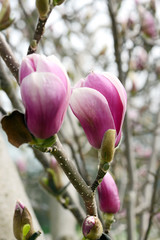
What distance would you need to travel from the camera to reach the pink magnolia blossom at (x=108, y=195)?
0.46m

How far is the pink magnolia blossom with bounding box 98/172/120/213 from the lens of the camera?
1.52ft

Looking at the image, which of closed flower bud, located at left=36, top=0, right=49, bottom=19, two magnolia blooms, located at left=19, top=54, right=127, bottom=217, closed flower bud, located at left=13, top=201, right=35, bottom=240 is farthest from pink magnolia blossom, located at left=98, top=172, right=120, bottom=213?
closed flower bud, located at left=36, top=0, right=49, bottom=19

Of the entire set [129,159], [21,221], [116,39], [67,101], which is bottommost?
[129,159]

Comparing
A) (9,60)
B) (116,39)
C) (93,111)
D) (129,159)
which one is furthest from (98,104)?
(129,159)

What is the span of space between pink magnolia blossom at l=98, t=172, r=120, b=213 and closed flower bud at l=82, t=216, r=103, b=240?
80 millimetres

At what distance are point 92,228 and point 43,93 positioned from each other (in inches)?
6.6

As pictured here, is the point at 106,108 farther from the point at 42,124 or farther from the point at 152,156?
the point at 152,156

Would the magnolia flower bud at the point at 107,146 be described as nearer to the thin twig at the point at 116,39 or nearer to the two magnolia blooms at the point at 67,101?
the two magnolia blooms at the point at 67,101

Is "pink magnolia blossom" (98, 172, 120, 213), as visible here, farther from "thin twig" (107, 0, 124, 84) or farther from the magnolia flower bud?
"thin twig" (107, 0, 124, 84)

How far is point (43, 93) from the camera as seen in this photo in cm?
33

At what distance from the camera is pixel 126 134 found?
1.06m

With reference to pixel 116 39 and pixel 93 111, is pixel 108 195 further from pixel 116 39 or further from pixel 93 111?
pixel 116 39

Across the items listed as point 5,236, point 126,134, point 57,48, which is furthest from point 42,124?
point 57,48

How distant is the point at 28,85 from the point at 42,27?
0.39 feet
